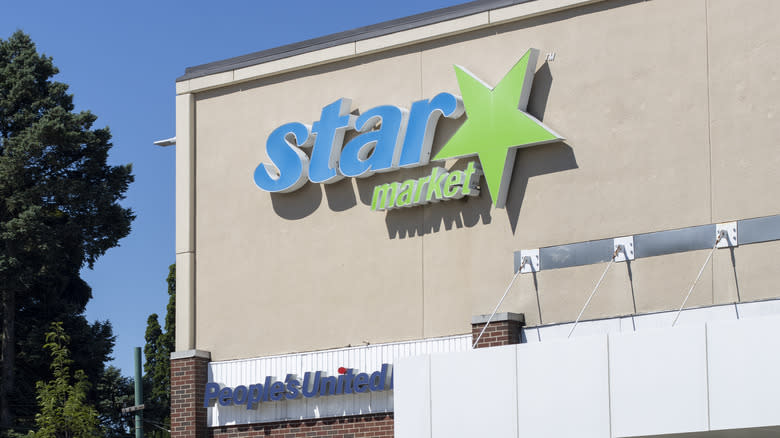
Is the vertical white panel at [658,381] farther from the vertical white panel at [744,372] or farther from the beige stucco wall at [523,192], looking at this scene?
the beige stucco wall at [523,192]

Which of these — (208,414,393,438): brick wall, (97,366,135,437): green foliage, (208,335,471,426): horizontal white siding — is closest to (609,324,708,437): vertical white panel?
(208,335,471,426): horizontal white siding

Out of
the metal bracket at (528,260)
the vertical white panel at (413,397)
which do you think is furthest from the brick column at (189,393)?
the metal bracket at (528,260)

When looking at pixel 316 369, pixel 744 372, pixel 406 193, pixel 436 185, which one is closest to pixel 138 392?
pixel 316 369

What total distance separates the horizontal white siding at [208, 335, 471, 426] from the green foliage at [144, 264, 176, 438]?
25.9 m

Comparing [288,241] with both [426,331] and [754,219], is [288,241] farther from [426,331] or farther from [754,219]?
[754,219]

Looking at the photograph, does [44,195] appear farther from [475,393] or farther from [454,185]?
[475,393]

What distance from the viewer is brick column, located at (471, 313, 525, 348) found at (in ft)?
74.8

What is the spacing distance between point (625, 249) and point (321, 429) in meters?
7.16

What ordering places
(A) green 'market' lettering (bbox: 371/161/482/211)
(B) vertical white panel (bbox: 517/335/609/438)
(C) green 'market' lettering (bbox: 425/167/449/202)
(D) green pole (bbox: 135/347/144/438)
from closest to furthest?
1. (B) vertical white panel (bbox: 517/335/609/438)
2. (A) green 'market' lettering (bbox: 371/161/482/211)
3. (C) green 'market' lettering (bbox: 425/167/449/202)
4. (D) green pole (bbox: 135/347/144/438)

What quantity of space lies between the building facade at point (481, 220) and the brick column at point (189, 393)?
50mm

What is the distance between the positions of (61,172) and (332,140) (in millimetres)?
27791

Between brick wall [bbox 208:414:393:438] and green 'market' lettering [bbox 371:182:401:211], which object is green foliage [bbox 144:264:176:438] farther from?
green 'market' lettering [bbox 371:182:401:211]

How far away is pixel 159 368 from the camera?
5666 centimetres

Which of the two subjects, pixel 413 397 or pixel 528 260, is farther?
pixel 528 260
